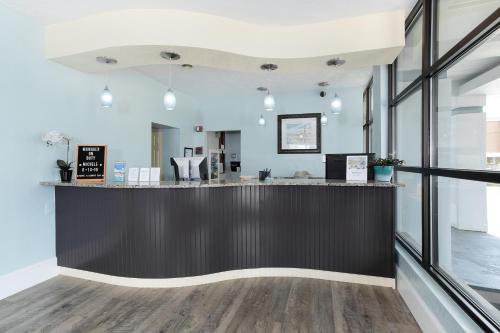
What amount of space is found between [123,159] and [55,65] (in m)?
1.59

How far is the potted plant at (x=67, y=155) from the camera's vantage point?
3.09 meters

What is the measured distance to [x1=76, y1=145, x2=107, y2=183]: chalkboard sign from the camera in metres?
3.30

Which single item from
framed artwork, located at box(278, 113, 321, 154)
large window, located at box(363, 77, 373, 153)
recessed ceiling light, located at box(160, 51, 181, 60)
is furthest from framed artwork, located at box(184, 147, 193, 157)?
large window, located at box(363, 77, 373, 153)

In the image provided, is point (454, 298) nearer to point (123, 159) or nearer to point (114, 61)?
point (114, 61)

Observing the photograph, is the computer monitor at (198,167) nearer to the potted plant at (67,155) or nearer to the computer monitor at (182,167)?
the computer monitor at (182,167)

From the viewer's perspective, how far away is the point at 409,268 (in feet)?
8.61

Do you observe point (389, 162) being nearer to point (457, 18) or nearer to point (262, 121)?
point (457, 18)

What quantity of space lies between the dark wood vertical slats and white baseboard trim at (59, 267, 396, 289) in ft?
0.19

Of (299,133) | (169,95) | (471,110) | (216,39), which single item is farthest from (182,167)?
(299,133)

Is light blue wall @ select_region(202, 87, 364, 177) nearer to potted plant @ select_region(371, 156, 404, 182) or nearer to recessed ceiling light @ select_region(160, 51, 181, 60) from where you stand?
potted plant @ select_region(371, 156, 404, 182)

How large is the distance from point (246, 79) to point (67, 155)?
3151mm

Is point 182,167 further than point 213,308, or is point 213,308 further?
point 182,167


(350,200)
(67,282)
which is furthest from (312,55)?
(67,282)

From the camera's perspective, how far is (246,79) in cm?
510
